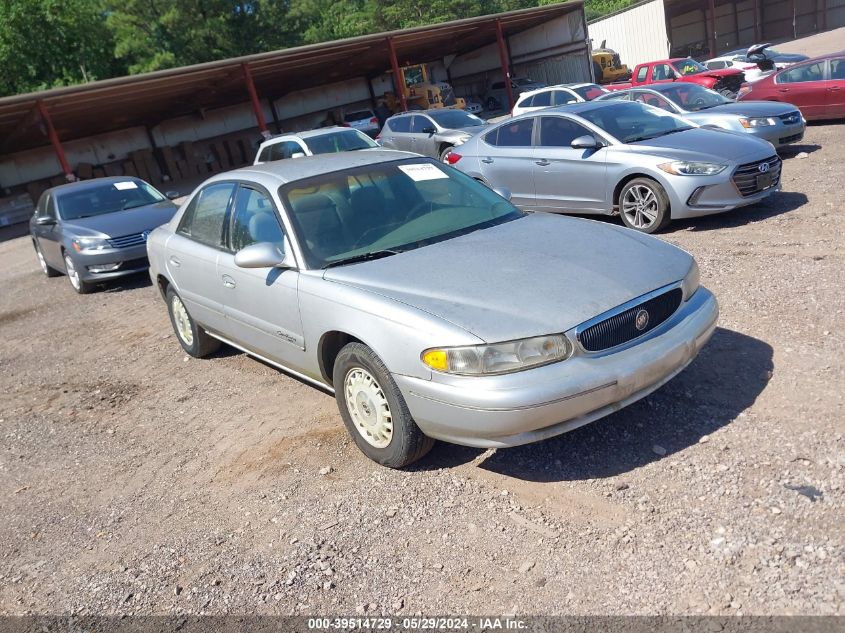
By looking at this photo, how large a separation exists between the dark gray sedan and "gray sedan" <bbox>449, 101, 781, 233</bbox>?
4.94 metres

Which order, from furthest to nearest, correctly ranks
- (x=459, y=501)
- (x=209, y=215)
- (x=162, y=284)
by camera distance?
(x=162, y=284) → (x=209, y=215) → (x=459, y=501)

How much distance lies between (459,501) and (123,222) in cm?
838

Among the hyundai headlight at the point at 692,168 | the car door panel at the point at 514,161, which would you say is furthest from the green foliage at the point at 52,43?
the hyundai headlight at the point at 692,168

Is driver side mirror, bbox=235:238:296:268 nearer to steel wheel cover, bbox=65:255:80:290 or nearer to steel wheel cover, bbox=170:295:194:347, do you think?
steel wheel cover, bbox=170:295:194:347

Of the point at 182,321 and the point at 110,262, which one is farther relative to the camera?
the point at 110,262

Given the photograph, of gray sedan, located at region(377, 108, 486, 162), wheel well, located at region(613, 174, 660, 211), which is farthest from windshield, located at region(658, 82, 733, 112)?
wheel well, located at region(613, 174, 660, 211)

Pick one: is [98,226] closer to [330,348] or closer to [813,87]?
[330,348]

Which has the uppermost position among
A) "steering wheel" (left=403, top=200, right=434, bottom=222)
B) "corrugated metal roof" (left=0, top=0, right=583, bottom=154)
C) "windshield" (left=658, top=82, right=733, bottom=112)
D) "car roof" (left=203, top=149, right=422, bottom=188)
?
"corrugated metal roof" (left=0, top=0, right=583, bottom=154)

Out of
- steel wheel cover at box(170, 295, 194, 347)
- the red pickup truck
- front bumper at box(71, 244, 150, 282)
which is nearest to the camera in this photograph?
steel wheel cover at box(170, 295, 194, 347)

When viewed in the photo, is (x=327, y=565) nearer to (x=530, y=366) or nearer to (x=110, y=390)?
(x=530, y=366)

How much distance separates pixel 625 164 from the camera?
316 inches

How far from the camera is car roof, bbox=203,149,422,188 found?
4758 millimetres

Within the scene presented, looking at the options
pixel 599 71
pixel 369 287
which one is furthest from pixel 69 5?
pixel 369 287

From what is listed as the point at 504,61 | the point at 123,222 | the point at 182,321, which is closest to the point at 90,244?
the point at 123,222
